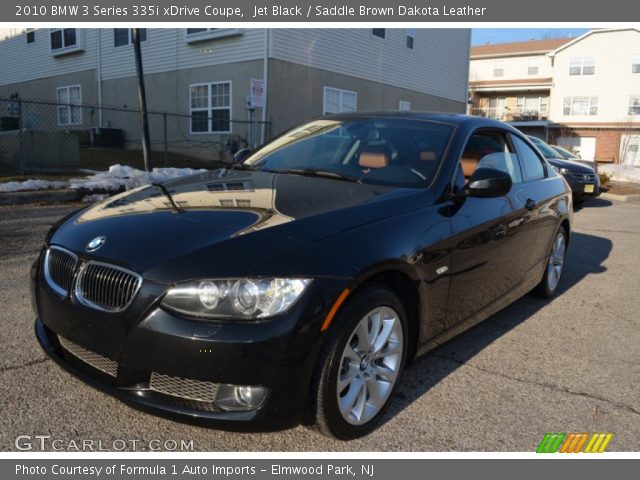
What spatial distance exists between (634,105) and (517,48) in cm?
1267

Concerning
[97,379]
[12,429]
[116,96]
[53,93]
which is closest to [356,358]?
[97,379]

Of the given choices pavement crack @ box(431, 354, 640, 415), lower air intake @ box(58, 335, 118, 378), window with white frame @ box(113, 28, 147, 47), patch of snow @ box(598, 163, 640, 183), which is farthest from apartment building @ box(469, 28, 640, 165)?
lower air intake @ box(58, 335, 118, 378)

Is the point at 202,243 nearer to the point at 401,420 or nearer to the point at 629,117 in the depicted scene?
the point at 401,420

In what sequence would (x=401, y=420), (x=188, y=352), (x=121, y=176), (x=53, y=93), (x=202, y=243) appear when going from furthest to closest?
(x=53, y=93)
(x=121, y=176)
(x=401, y=420)
(x=202, y=243)
(x=188, y=352)

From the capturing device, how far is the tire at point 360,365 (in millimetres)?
2438

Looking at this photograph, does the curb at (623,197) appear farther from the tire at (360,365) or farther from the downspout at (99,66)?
the downspout at (99,66)

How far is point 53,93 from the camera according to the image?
23734 mm

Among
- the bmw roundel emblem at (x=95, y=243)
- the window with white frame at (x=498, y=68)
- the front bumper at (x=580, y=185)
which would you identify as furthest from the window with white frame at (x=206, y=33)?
the window with white frame at (x=498, y=68)

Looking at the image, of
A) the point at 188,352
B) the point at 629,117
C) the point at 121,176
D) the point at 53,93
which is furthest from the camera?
the point at 629,117

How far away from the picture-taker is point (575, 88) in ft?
147

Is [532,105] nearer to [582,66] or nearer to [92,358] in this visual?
[582,66]

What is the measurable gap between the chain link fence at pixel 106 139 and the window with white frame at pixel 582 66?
37.2 m

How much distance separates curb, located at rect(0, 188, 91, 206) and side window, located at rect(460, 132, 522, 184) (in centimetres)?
725

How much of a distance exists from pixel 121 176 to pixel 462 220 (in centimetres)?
823
